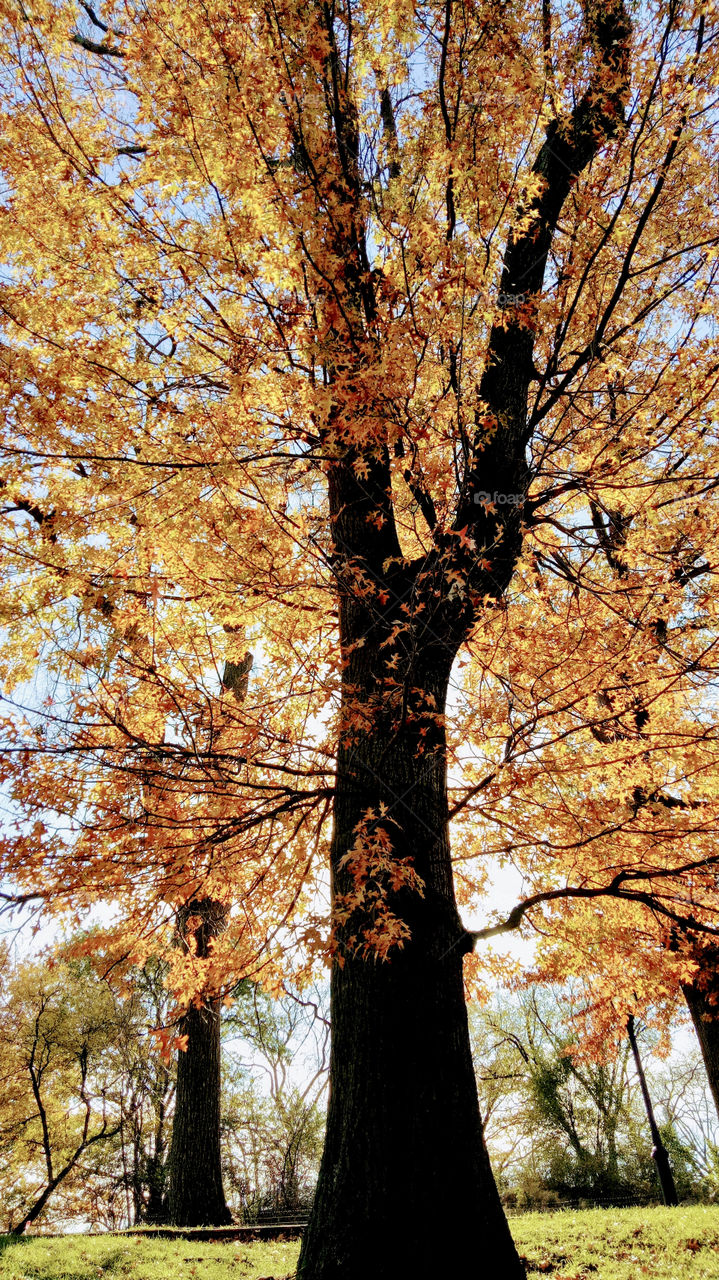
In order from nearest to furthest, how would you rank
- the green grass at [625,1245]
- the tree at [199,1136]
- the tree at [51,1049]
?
1. the green grass at [625,1245]
2. the tree at [199,1136]
3. the tree at [51,1049]

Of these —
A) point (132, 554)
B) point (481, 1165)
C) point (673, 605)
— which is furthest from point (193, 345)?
point (481, 1165)

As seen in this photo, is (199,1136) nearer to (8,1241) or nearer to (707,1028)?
(8,1241)

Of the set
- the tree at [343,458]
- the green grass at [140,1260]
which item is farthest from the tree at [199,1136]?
the tree at [343,458]

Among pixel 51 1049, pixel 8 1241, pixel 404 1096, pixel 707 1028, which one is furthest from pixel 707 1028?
pixel 51 1049

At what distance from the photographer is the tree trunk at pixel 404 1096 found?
2564 millimetres

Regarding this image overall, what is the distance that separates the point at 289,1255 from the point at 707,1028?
189 inches

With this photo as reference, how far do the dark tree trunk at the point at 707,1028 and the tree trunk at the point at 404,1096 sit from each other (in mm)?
5043

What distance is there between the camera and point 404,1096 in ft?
9.22

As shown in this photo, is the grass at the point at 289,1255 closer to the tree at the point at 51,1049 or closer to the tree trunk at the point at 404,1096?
the tree trunk at the point at 404,1096

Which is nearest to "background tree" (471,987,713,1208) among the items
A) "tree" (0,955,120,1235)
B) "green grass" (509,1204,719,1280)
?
"green grass" (509,1204,719,1280)

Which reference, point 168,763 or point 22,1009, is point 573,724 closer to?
point 168,763

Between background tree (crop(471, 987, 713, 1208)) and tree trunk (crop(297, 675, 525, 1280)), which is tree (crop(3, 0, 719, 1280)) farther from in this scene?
background tree (crop(471, 987, 713, 1208))

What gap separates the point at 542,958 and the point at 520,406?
14.1 ft

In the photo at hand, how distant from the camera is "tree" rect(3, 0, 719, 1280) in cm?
307
